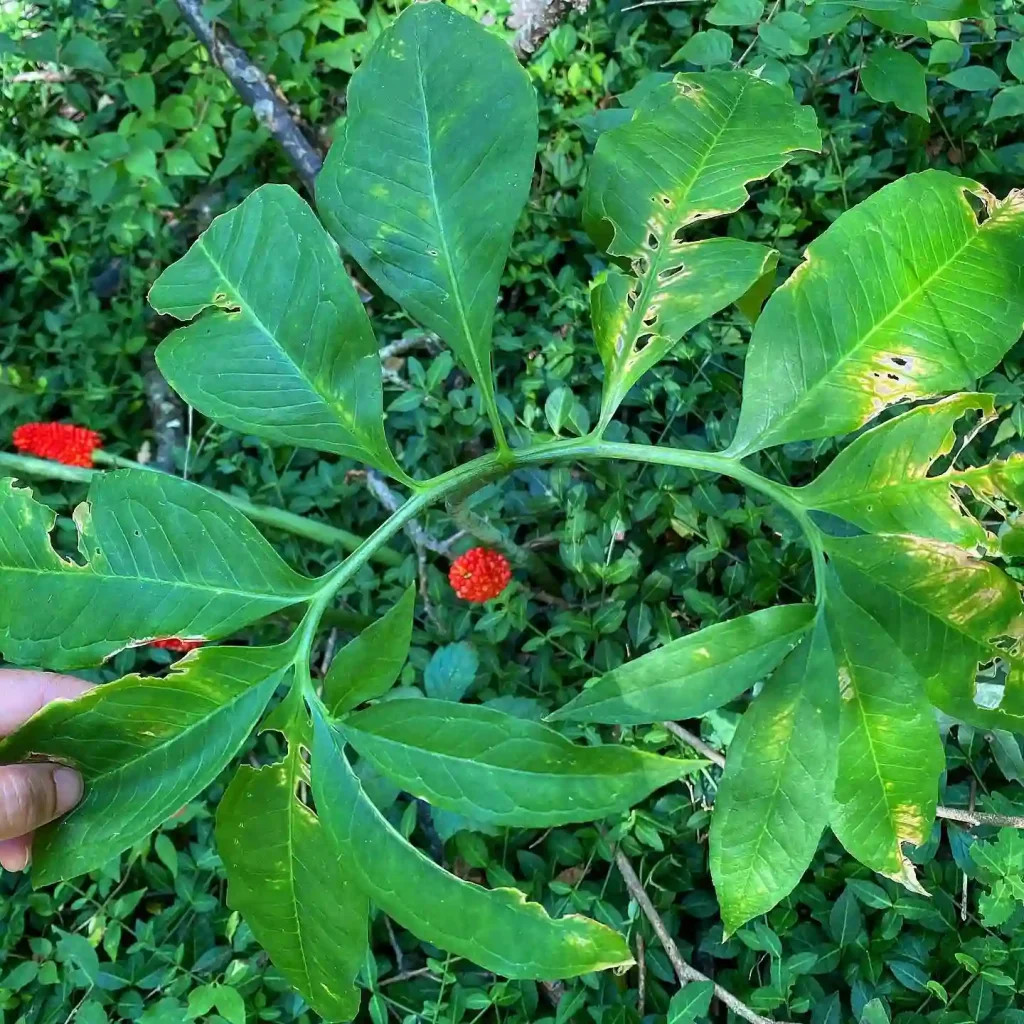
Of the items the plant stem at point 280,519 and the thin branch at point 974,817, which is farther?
the plant stem at point 280,519

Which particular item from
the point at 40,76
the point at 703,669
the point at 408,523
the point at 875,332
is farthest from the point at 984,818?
the point at 40,76

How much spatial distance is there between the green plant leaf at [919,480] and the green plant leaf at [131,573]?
1.95ft

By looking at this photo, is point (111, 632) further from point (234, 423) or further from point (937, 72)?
point (937, 72)

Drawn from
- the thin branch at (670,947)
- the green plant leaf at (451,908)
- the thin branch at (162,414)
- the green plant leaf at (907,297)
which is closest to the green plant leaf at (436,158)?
the green plant leaf at (907,297)

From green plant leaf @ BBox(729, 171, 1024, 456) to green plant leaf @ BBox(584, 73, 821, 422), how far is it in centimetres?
9

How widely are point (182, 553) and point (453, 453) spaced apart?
33.7 inches

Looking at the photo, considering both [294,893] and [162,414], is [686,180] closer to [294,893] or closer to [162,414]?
[294,893]

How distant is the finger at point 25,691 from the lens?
1457 mm

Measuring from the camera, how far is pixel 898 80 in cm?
136

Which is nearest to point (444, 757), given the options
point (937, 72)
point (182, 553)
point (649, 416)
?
point (182, 553)

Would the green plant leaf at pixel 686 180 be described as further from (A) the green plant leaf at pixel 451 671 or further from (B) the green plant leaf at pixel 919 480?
(A) the green plant leaf at pixel 451 671

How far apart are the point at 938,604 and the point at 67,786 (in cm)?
88

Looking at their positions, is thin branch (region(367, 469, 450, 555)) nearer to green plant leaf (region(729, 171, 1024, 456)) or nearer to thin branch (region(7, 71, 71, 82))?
green plant leaf (region(729, 171, 1024, 456))

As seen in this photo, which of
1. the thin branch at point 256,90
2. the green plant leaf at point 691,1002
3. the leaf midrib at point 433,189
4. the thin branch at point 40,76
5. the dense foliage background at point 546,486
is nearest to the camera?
the leaf midrib at point 433,189
